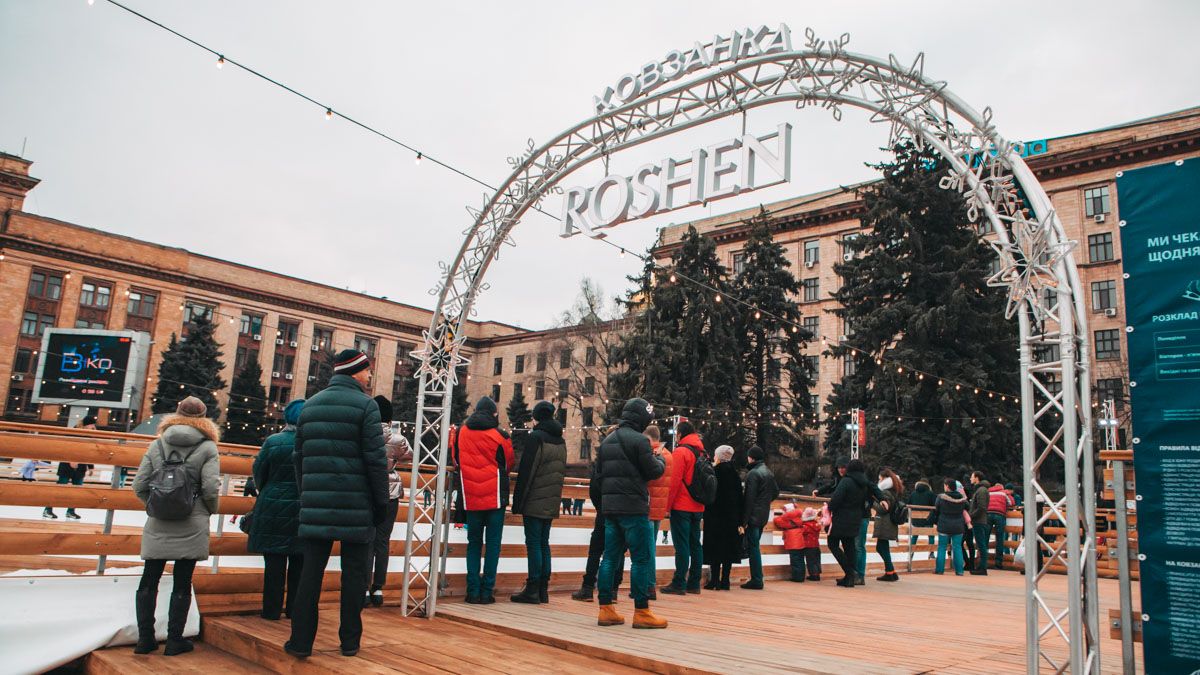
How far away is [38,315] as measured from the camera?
4862 centimetres

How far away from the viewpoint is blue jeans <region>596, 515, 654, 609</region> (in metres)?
6.33

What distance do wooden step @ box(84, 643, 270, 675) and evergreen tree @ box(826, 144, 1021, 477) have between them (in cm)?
2724

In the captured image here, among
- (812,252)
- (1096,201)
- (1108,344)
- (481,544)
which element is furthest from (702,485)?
(812,252)

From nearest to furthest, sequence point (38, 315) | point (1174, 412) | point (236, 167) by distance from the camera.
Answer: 1. point (1174, 412)
2. point (236, 167)
3. point (38, 315)

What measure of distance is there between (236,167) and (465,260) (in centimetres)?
1511

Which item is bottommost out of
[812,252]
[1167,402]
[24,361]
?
[1167,402]

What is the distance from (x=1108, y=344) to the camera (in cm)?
3950

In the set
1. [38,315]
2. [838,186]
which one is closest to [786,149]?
[838,186]

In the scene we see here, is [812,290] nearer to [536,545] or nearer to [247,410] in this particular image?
→ [247,410]

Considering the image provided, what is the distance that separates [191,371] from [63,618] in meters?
46.1

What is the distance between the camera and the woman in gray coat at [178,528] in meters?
5.41

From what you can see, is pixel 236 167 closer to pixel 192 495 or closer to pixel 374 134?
pixel 374 134

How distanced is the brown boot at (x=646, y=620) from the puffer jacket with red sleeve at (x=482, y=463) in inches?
76.6

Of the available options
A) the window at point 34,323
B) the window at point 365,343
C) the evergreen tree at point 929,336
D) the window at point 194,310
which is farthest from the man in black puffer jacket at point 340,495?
the window at point 365,343
